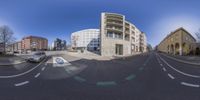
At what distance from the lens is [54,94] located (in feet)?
17.7

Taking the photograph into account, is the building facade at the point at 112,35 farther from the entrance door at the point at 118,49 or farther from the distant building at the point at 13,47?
the distant building at the point at 13,47

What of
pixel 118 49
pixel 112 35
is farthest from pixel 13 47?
pixel 118 49

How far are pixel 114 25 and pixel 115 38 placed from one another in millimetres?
5554

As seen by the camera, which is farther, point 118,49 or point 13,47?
point 13,47

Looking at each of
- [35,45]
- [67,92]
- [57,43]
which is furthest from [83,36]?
[67,92]

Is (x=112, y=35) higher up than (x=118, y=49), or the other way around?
(x=112, y=35)

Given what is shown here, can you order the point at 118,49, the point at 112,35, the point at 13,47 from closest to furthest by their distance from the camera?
the point at 112,35
the point at 118,49
the point at 13,47

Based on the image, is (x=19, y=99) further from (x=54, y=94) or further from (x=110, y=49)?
(x=110, y=49)

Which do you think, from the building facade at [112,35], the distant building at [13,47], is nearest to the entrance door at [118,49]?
the building facade at [112,35]

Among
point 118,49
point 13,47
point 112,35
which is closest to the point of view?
point 112,35

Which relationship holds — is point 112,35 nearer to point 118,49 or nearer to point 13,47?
point 118,49

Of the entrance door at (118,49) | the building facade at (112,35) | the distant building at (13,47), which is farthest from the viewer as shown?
the distant building at (13,47)

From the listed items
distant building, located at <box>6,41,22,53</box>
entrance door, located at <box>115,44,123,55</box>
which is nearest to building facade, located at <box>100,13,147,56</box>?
entrance door, located at <box>115,44,123,55</box>

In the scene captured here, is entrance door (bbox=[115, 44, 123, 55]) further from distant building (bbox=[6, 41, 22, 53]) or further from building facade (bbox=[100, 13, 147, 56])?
distant building (bbox=[6, 41, 22, 53])
